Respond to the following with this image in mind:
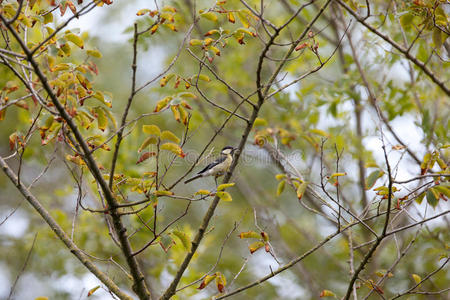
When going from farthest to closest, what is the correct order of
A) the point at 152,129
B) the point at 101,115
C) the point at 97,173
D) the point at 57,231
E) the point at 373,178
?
the point at 373,178 → the point at 57,231 → the point at 101,115 → the point at 97,173 → the point at 152,129

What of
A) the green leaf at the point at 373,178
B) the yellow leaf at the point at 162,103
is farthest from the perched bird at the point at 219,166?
the yellow leaf at the point at 162,103

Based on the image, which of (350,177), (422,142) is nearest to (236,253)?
(350,177)

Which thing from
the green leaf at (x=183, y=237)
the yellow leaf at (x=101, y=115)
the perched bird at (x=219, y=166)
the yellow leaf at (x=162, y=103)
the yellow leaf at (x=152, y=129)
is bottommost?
the green leaf at (x=183, y=237)

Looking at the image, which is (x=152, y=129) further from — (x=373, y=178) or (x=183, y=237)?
(x=373, y=178)

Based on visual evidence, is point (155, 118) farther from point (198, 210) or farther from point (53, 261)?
point (53, 261)

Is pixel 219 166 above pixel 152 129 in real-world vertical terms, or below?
above

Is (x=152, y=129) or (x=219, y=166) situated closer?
(x=152, y=129)

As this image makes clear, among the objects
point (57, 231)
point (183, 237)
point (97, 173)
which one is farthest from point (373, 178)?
point (57, 231)

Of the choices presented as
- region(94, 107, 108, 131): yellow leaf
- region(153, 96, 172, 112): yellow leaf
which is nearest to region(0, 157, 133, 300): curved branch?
region(94, 107, 108, 131): yellow leaf

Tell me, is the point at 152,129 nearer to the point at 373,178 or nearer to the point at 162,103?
the point at 162,103

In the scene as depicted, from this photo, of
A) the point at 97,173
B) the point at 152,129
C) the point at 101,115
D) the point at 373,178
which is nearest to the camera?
the point at 152,129

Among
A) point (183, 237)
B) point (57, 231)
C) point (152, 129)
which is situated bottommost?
point (183, 237)

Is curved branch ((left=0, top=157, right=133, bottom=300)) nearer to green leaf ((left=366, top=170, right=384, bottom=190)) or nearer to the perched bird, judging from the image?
green leaf ((left=366, top=170, right=384, bottom=190))

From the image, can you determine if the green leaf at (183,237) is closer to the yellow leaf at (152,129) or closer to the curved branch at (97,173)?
the curved branch at (97,173)
